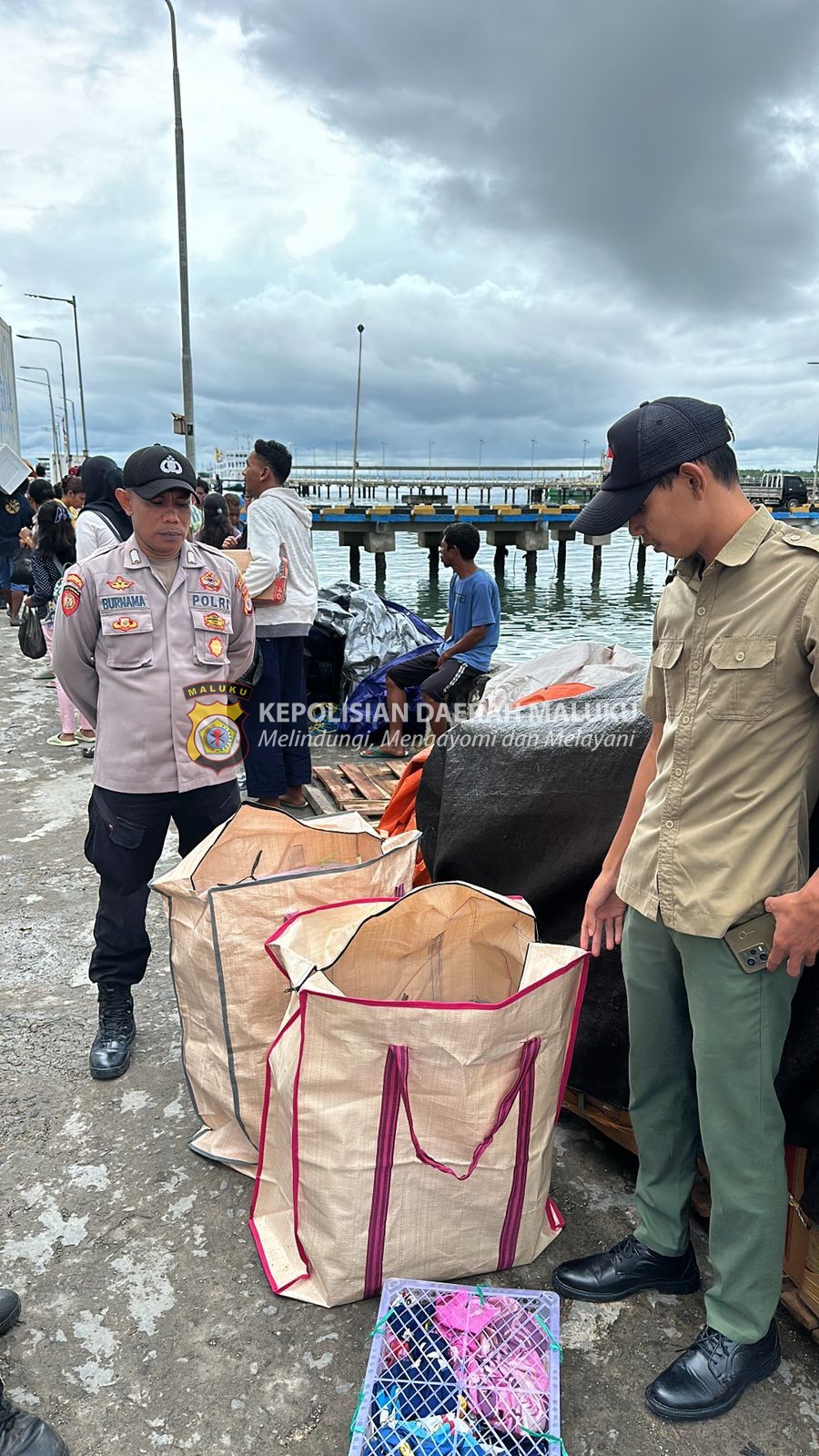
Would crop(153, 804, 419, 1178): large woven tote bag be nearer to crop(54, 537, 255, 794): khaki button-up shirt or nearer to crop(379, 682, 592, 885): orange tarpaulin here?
crop(54, 537, 255, 794): khaki button-up shirt

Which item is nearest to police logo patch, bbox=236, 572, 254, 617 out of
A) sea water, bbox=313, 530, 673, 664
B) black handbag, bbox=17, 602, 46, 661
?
black handbag, bbox=17, 602, 46, 661

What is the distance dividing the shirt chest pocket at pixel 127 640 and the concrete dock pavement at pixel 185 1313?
4.24 ft

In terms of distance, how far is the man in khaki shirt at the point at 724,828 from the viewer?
1525 mm

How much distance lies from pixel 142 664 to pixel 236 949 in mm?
984

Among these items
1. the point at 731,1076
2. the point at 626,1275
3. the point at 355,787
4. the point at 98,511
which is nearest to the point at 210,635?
the point at 731,1076

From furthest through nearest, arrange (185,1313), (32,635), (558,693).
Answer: (32,635) < (558,693) < (185,1313)

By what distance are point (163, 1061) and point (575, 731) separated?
5.58ft

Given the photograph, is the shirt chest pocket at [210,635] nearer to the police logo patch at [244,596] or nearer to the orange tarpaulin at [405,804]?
the police logo patch at [244,596]

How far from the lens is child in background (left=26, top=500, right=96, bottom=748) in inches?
254

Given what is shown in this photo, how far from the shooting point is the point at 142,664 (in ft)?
8.86

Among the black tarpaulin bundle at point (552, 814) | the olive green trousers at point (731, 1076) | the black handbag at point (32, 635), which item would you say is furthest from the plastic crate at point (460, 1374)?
the black handbag at point (32, 635)

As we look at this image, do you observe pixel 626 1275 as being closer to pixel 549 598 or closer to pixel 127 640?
pixel 127 640

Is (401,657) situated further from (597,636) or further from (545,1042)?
(597,636)

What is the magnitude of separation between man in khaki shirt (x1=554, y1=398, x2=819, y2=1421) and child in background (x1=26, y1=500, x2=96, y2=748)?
18.1 feet
